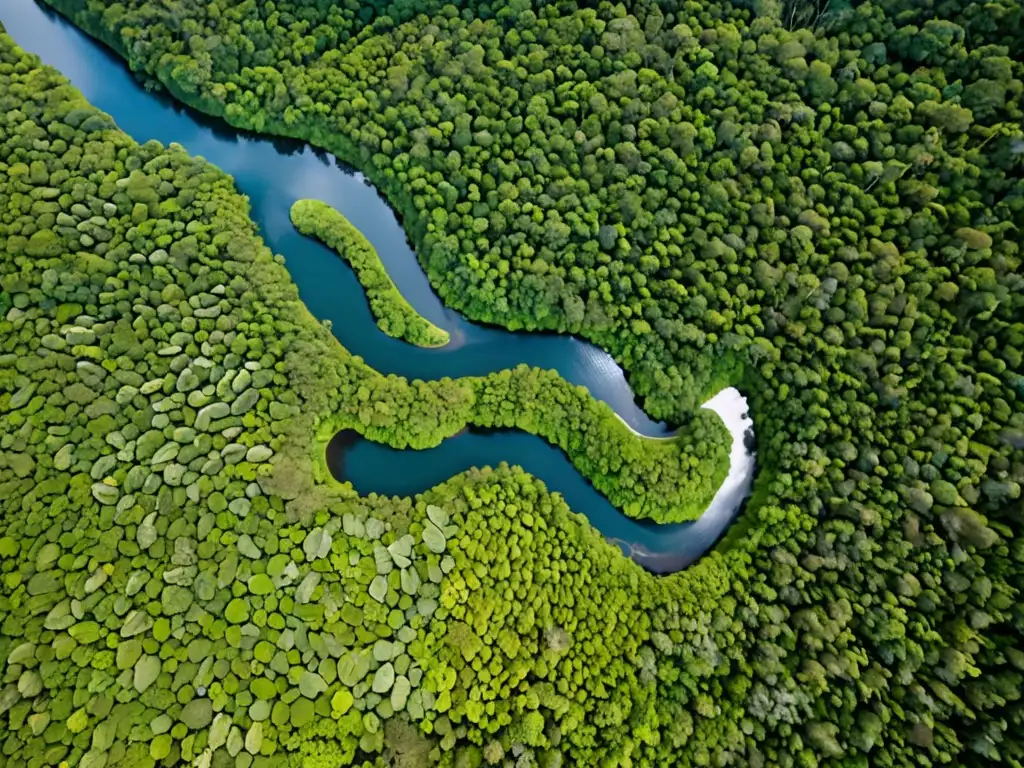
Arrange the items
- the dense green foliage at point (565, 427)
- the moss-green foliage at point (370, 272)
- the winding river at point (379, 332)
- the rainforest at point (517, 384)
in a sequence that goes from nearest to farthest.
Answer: the rainforest at point (517, 384) < the dense green foliage at point (565, 427) < the winding river at point (379, 332) < the moss-green foliage at point (370, 272)

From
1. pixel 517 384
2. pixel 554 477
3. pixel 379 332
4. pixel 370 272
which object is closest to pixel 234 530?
pixel 379 332

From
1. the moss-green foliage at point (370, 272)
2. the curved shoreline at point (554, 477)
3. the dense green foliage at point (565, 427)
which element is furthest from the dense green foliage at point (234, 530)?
the moss-green foliage at point (370, 272)

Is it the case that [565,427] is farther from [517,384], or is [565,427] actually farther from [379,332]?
[379,332]

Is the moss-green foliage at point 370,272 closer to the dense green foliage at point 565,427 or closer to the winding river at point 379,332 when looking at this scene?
the winding river at point 379,332

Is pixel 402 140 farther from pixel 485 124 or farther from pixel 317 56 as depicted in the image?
pixel 317 56

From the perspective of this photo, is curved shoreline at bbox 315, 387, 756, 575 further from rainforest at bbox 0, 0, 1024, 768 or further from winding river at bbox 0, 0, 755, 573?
rainforest at bbox 0, 0, 1024, 768
